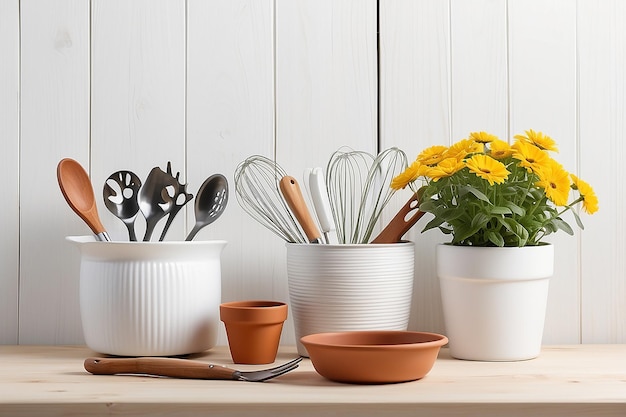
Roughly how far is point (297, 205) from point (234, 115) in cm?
22

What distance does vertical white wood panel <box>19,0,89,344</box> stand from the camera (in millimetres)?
1260

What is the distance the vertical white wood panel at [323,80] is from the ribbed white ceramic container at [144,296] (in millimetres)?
268

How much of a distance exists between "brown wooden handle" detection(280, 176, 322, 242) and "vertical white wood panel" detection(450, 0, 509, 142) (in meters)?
0.30

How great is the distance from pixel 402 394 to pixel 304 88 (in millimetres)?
583

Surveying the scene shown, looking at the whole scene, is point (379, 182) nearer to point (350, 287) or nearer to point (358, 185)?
point (358, 185)

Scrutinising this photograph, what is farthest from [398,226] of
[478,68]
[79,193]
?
[79,193]

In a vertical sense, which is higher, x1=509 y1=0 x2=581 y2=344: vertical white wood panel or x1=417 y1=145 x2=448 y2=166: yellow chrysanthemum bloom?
x1=509 y1=0 x2=581 y2=344: vertical white wood panel

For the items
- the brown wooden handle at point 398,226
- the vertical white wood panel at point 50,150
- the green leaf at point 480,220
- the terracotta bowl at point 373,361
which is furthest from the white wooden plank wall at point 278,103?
the terracotta bowl at point 373,361

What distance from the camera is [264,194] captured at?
50.0 inches

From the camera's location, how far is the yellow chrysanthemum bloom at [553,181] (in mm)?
1046

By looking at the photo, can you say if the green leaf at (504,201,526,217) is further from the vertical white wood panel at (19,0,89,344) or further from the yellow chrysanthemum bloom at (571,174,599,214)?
the vertical white wood panel at (19,0,89,344)

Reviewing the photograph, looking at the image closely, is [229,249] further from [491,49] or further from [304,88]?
[491,49]

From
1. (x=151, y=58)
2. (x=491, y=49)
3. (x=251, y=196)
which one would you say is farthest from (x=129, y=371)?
(x=491, y=49)

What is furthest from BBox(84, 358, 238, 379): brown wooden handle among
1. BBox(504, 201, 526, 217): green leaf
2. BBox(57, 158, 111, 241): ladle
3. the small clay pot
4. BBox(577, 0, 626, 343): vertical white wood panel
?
BBox(577, 0, 626, 343): vertical white wood panel
